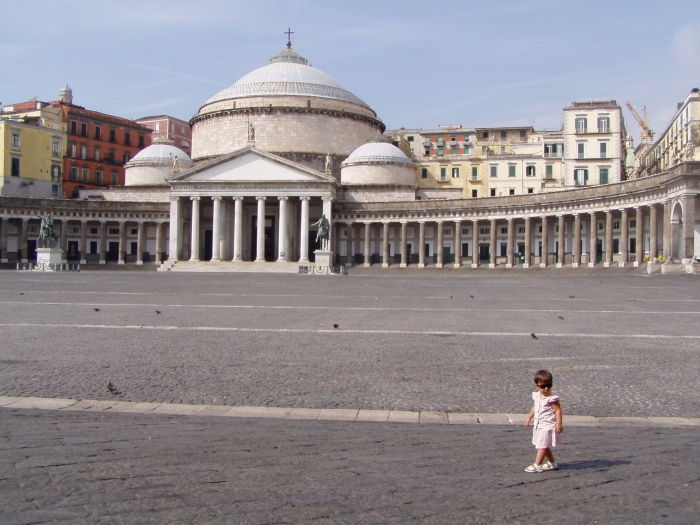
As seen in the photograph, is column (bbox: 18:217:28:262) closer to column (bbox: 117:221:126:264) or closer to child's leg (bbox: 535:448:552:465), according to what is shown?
column (bbox: 117:221:126:264)

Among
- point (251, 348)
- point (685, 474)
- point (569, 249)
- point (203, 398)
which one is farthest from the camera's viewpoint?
point (569, 249)

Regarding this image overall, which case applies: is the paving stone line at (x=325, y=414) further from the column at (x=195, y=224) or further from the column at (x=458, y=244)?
the column at (x=195, y=224)

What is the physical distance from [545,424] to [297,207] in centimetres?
6922

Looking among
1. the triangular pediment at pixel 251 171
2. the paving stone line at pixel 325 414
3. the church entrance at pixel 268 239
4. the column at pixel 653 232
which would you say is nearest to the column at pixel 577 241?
the column at pixel 653 232

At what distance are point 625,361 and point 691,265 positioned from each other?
3586cm

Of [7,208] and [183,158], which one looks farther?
[183,158]

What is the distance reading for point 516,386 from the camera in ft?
34.0

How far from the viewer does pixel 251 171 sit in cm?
7131

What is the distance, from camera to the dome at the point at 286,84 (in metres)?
83.6

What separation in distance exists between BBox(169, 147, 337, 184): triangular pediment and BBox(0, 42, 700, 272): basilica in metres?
0.10

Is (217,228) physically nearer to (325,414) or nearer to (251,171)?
(251,171)

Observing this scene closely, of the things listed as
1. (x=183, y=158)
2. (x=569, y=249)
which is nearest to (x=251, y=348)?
(x=569, y=249)

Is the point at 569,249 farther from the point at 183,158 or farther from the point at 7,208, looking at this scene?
the point at 7,208

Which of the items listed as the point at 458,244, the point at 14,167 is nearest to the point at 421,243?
the point at 458,244
